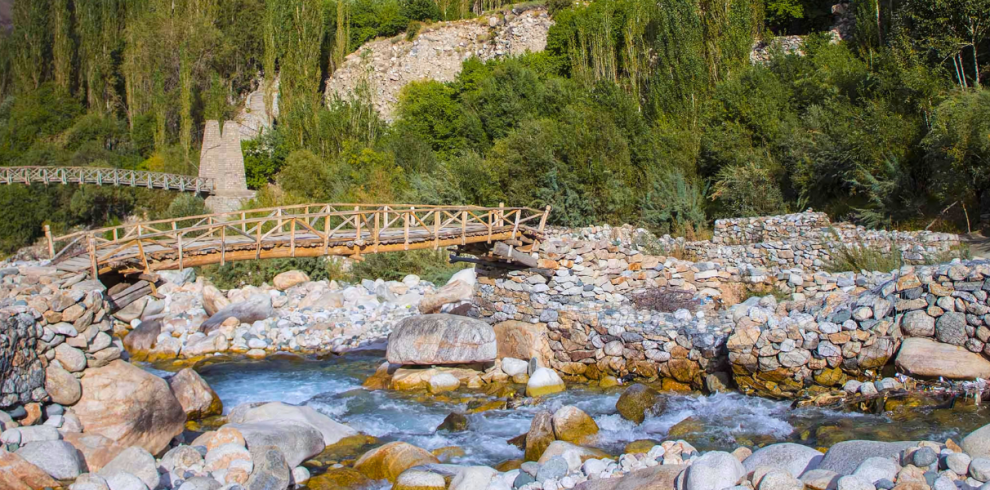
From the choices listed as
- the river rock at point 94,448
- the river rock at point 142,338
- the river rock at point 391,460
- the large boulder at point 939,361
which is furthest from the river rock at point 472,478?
the river rock at point 142,338

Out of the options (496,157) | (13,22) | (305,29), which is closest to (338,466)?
(496,157)

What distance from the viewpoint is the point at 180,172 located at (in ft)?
121

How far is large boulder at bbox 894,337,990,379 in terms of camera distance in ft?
29.3

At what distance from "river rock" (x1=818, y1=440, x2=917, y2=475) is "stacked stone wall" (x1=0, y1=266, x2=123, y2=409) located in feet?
25.8

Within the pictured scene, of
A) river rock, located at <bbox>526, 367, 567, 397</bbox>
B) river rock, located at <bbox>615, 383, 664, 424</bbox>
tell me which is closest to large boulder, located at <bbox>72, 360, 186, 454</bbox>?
river rock, located at <bbox>526, 367, 567, 397</bbox>

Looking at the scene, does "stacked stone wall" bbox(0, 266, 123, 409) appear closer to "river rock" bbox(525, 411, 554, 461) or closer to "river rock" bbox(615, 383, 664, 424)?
"river rock" bbox(525, 411, 554, 461)

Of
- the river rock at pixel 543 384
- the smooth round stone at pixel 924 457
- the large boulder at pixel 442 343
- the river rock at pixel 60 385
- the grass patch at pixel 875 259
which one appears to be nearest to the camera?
the smooth round stone at pixel 924 457

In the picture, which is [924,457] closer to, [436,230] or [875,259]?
[875,259]

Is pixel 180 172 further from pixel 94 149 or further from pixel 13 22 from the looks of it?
pixel 13 22

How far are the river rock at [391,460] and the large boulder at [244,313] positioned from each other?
9015 mm

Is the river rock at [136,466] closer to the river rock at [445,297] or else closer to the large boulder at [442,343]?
the large boulder at [442,343]

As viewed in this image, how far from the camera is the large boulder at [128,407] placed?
837cm

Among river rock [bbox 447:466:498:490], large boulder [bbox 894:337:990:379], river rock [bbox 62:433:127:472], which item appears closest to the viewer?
river rock [bbox 447:466:498:490]

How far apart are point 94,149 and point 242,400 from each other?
1330 inches
